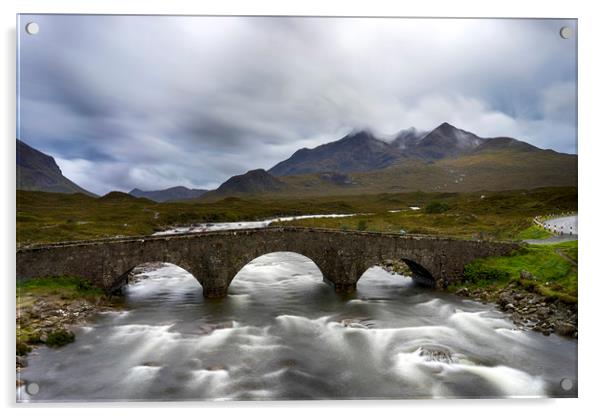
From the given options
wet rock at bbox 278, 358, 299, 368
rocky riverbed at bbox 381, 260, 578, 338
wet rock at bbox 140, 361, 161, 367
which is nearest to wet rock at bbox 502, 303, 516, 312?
rocky riverbed at bbox 381, 260, 578, 338

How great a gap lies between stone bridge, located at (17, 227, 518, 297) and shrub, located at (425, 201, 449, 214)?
1036 inches

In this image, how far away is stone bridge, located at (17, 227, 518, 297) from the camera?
531 inches

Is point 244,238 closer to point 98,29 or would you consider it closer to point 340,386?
point 340,386

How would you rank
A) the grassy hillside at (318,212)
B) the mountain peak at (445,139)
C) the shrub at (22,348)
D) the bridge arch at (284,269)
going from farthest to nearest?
1. the bridge arch at (284,269)
2. the mountain peak at (445,139)
3. the grassy hillside at (318,212)
4. the shrub at (22,348)

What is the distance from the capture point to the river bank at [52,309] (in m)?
8.58

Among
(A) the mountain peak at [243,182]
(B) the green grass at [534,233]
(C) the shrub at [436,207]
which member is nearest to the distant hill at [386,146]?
(A) the mountain peak at [243,182]

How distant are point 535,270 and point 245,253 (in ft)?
42.1

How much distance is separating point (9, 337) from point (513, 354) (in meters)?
13.2

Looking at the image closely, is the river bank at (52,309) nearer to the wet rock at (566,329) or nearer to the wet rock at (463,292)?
the wet rock at (566,329)

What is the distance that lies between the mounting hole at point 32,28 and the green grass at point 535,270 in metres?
14.9

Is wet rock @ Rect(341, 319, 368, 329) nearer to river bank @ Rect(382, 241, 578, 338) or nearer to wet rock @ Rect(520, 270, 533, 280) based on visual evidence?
river bank @ Rect(382, 241, 578, 338)

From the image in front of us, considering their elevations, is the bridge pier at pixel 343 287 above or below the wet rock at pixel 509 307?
above

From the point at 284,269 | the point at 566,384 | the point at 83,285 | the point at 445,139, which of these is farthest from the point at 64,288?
the point at 445,139
